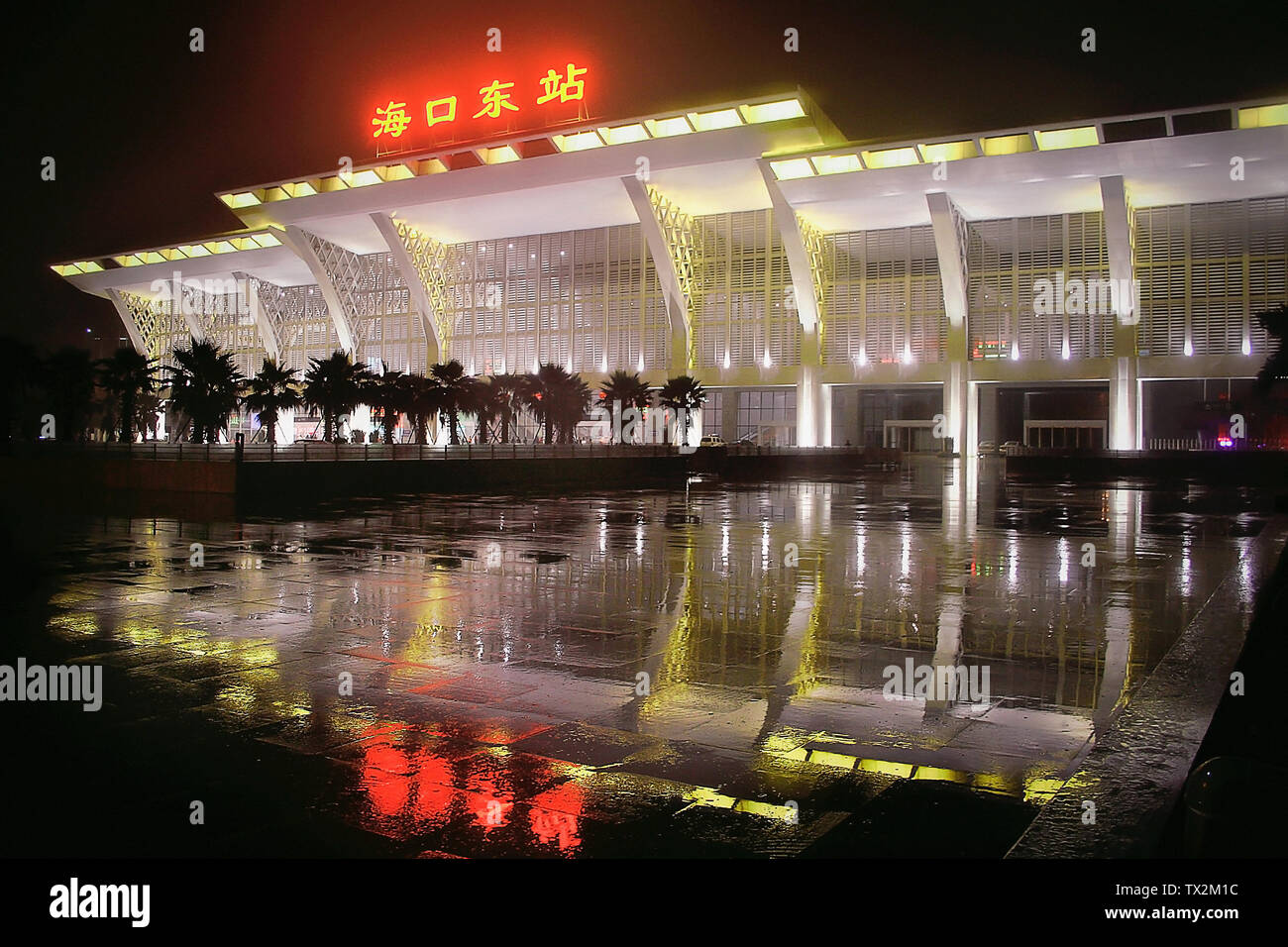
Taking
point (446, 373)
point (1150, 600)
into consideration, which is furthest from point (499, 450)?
point (1150, 600)

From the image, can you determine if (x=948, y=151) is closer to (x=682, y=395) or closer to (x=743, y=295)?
(x=743, y=295)

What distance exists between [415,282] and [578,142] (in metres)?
15.7

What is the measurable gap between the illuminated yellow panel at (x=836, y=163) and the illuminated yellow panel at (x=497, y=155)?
53.2 ft

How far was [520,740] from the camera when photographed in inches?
179

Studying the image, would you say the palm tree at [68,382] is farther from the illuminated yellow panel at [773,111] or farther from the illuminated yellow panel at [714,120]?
the illuminated yellow panel at [773,111]

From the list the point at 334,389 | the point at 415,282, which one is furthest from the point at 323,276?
the point at 334,389

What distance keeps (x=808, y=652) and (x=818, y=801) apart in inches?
110

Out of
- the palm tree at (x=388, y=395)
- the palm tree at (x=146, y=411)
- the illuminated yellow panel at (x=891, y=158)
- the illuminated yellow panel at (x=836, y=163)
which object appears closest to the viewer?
the palm tree at (x=388, y=395)

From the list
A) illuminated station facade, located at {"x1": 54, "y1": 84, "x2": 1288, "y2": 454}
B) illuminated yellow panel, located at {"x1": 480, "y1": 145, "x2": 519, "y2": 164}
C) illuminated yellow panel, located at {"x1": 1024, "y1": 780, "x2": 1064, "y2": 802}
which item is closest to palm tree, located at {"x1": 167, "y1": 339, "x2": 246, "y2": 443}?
illuminated station facade, located at {"x1": 54, "y1": 84, "x2": 1288, "y2": 454}

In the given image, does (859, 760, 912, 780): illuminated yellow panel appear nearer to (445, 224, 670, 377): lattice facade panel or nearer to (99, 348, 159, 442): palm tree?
(99, 348, 159, 442): palm tree

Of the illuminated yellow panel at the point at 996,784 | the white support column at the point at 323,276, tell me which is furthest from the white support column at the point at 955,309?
the illuminated yellow panel at the point at 996,784

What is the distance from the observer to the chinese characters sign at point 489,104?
49.1m
